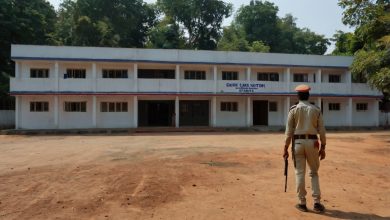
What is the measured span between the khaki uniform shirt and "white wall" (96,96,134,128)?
21377 mm

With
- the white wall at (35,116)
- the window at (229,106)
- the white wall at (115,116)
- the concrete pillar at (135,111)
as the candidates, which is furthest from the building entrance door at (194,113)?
the white wall at (35,116)

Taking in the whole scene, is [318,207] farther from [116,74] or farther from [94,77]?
[116,74]

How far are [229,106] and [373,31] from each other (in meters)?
11.6

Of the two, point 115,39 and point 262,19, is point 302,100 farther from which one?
point 262,19

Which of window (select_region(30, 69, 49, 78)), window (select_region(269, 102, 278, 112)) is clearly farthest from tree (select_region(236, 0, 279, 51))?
window (select_region(30, 69, 49, 78))

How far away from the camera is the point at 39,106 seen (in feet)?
82.1

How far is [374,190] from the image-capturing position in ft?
21.4

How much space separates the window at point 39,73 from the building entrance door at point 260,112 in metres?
15.6

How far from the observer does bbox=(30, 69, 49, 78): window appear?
2509cm

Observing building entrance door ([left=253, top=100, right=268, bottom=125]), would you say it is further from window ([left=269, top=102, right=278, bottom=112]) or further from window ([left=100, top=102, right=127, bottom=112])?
window ([left=100, top=102, right=127, bottom=112])

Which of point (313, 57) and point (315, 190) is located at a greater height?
point (313, 57)

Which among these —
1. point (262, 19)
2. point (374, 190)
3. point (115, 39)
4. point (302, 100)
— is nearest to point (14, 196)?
point (302, 100)

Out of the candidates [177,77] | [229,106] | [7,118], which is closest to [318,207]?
[177,77]

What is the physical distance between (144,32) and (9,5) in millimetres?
19331
